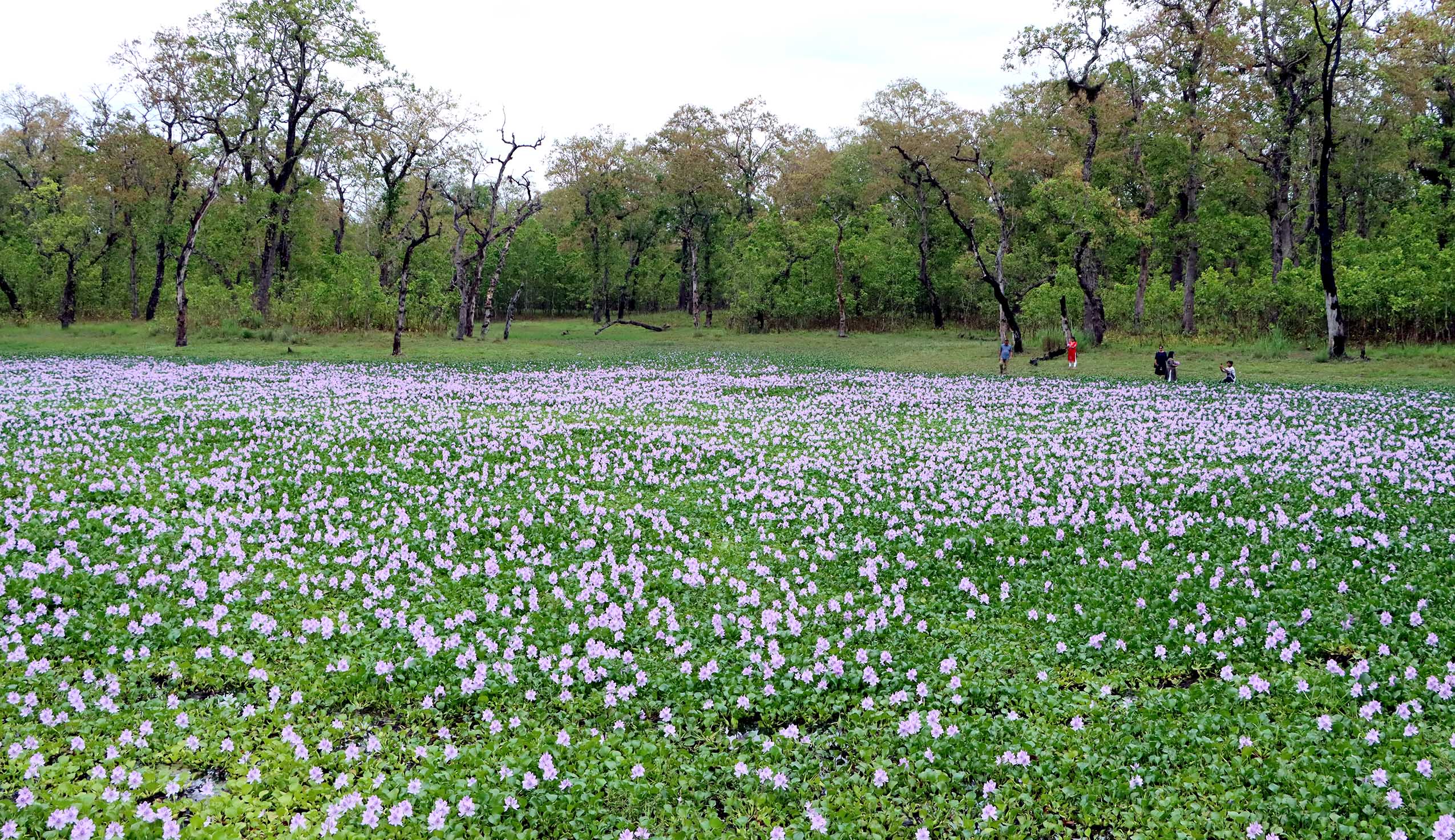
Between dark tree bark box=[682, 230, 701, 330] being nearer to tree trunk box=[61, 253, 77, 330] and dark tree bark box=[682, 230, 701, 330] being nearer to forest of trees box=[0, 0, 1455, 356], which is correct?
forest of trees box=[0, 0, 1455, 356]

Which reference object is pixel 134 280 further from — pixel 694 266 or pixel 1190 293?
pixel 1190 293

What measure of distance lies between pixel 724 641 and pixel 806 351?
3618 centimetres

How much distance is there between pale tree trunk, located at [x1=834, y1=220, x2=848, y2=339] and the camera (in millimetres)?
53938

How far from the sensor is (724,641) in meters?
6.34

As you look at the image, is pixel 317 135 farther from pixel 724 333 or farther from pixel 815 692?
pixel 815 692

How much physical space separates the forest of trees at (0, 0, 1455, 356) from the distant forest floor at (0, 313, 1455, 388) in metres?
1.83

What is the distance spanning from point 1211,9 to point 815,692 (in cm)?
4253

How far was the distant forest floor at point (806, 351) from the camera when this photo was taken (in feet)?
88.2

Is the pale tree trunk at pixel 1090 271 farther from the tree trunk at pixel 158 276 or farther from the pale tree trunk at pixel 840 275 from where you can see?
the tree trunk at pixel 158 276

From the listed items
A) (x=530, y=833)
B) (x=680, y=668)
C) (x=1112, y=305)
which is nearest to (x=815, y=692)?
(x=680, y=668)

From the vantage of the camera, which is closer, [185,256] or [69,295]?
[185,256]

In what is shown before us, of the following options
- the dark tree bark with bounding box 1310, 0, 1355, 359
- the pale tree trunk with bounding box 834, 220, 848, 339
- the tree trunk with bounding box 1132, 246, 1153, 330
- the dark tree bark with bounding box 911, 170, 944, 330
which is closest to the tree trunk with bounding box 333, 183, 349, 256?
the pale tree trunk with bounding box 834, 220, 848, 339

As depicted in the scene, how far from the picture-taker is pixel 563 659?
5.70 m

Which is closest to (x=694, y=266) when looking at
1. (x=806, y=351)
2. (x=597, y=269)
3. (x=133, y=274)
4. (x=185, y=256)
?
(x=597, y=269)
